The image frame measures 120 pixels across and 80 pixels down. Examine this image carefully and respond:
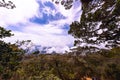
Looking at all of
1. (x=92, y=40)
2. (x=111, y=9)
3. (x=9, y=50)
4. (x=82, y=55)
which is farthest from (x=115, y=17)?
(x=9, y=50)

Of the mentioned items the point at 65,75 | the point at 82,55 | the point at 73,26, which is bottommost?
the point at 65,75

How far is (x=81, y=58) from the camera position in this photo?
863 inches

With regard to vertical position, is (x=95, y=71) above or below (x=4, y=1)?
below

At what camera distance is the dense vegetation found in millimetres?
17638

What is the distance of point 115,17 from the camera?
717 inches

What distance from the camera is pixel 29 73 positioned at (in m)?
20.2

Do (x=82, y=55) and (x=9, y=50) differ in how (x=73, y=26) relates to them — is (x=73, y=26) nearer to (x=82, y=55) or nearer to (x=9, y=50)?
(x=82, y=55)

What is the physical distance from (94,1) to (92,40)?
3.09 meters

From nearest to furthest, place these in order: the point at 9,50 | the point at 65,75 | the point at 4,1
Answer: the point at 4,1, the point at 9,50, the point at 65,75

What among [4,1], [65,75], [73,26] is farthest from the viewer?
[65,75]

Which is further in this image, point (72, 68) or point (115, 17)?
point (72, 68)

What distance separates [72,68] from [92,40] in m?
2.92

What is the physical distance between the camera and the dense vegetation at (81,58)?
694 inches

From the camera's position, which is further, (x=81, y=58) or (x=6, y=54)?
(x=81, y=58)
